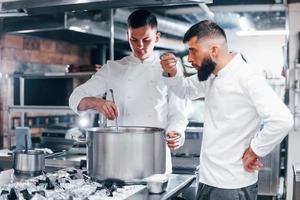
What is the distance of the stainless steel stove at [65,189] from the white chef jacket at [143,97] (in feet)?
1.40

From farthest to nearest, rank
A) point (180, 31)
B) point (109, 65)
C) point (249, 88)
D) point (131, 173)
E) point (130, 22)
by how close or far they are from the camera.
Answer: point (180, 31)
point (109, 65)
point (130, 22)
point (131, 173)
point (249, 88)

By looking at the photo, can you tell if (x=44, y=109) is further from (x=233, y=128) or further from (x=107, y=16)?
(x=233, y=128)

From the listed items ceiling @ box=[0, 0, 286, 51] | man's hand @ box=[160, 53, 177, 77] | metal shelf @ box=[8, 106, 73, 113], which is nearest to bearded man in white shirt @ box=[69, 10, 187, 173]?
ceiling @ box=[0, 0, 286, 51]

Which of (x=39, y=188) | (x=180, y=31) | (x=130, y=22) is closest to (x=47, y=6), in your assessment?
(x=130, y=22)

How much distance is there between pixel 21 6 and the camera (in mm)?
2021

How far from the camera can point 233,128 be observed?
173cm

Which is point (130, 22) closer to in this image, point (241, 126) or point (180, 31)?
point (241, 126)

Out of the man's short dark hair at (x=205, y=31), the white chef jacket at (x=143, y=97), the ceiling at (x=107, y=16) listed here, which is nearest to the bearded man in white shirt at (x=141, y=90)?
the white chef jacket at (x=143, y=97)

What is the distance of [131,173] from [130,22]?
812 mm

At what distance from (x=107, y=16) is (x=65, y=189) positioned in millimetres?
3020

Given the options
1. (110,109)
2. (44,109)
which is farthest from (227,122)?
(44,109)

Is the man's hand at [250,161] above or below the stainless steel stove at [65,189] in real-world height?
above

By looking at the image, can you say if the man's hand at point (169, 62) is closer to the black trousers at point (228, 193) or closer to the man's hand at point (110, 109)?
the man's hand at point (110, 109)

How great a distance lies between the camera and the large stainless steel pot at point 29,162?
7.30 ft
